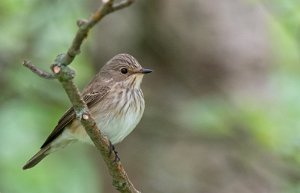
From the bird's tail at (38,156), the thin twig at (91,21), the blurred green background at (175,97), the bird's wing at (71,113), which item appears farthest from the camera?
the blurred green background at (175,97)

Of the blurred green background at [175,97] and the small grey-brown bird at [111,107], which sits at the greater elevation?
the blurred green background at [175,97]

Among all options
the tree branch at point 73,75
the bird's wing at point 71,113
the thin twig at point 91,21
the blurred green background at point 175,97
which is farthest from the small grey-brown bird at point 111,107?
the thin twig at point 91,21

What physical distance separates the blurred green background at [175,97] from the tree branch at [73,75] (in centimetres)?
259

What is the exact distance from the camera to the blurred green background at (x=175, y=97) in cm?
642

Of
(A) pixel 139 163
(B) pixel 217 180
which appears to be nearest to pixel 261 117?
(B) pixel 217 180

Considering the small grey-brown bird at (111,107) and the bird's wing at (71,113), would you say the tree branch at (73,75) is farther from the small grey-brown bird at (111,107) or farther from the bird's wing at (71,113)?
the bird's wing at (71,113)

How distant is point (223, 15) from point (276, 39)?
2.83ft

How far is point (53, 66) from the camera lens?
289 cm

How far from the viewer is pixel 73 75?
2912 mm

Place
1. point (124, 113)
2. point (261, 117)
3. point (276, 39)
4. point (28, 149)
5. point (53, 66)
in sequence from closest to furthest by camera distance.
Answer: point (53, 66)
point (124, 113)
point (261, 117)
point (28, 149)
point (276, 39)

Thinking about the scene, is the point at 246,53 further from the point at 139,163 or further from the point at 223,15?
the point at 139,163

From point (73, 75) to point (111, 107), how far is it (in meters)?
2.04

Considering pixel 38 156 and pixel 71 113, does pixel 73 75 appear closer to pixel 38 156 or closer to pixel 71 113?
pixel 71 113

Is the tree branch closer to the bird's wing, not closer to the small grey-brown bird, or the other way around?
the small grey-brown bird
